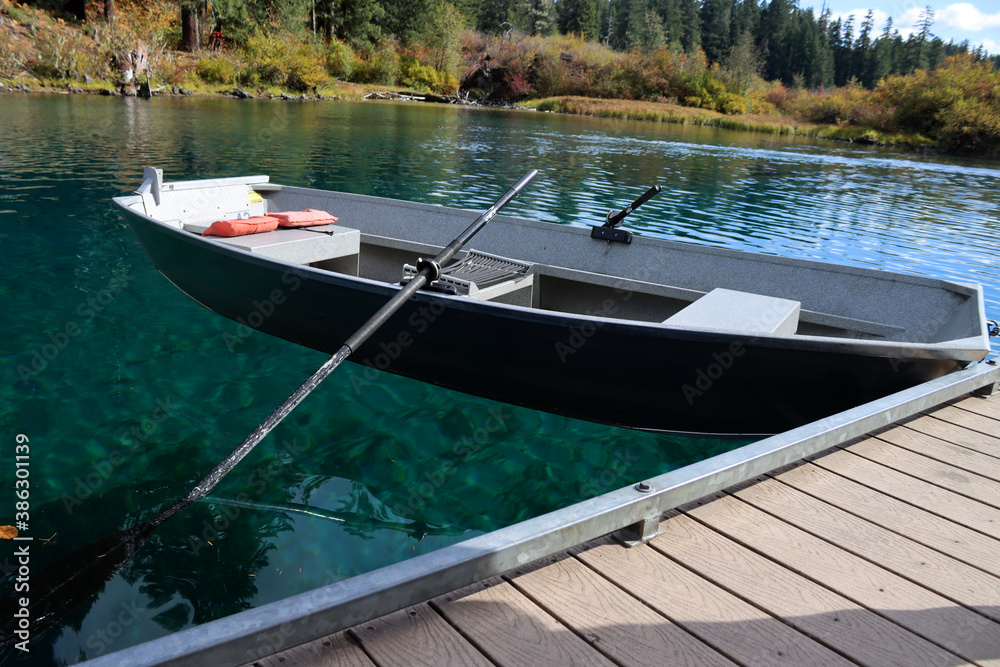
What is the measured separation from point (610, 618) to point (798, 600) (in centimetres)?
58

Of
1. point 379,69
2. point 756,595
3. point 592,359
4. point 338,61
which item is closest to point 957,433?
point 592,359

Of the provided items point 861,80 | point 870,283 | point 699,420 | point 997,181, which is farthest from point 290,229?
point 861,80

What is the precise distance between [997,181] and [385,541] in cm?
2687

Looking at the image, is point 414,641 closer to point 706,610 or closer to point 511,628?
point 511,628

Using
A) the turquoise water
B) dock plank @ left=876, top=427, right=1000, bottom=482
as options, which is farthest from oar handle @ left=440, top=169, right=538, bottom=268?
dock plank @ left=876, top=427, right=1000, bottom=482

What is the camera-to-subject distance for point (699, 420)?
3.91 metres

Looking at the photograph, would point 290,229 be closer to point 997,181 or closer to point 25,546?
point 25,546

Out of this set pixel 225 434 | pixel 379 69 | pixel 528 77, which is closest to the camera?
pixel 225 434

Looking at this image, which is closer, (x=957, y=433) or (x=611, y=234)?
(x=957, y=433)

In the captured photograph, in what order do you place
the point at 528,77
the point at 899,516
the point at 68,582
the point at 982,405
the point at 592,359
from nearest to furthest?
the point at 899,516, the point at 68,582, the point at 982,405, the point at 592,359, the point at 528,77

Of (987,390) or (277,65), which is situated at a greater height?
(277,65)

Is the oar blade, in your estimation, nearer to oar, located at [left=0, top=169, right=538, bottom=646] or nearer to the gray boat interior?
oar, located at [left=0, top=169, right=538, bottom=646]

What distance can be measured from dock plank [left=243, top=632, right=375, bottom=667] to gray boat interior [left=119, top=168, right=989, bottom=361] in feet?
7.97

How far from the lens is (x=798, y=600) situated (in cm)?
196
